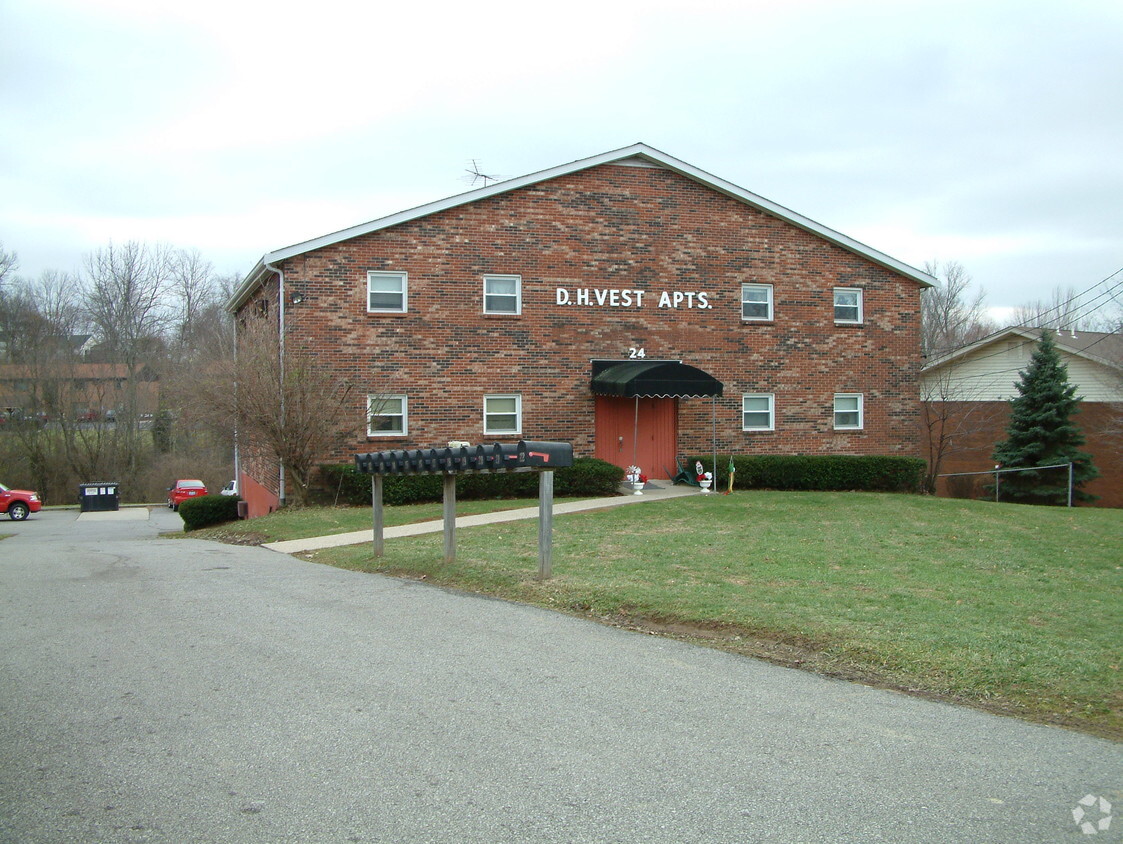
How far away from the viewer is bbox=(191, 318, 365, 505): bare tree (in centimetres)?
1977

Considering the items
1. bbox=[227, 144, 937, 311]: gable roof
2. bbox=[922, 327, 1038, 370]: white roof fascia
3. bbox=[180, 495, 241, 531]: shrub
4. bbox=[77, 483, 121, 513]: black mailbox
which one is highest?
bbox=[227, 144, 937, 311]: gable roof

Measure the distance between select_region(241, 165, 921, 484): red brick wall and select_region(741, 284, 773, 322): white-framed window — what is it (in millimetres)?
206

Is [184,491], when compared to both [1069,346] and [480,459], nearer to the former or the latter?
[1069,346]

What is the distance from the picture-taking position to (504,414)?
22.6 m

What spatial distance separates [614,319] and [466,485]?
539 centimetres

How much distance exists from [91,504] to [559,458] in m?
42.2

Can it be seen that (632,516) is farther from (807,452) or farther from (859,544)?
(807,452)

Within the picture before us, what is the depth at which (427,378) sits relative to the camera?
2208 cm

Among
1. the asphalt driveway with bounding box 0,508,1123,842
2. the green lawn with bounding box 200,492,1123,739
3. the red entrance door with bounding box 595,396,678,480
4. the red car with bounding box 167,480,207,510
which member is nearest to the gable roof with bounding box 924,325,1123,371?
the red entrance door with bounding box 595,396,678,480

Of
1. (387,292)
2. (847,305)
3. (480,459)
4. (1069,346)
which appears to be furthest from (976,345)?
(480,459)

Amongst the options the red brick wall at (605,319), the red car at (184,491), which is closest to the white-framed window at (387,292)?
the red brick wall at (605,319)

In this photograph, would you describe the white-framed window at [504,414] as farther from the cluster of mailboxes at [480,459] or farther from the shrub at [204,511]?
the cluster of mailboxes at [480,459]

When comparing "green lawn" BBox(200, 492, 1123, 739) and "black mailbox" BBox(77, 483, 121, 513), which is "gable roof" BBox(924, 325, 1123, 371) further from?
"black mailbox" BBox(77, 483, 121, 513)

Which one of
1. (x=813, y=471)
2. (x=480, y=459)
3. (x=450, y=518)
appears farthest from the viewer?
(x=813, y=471)
